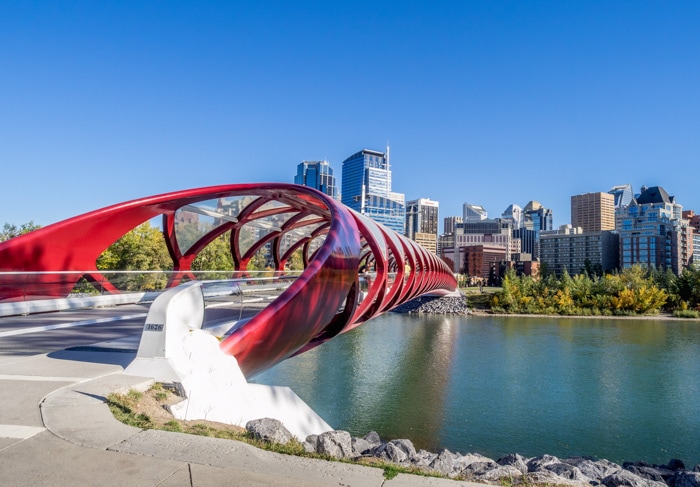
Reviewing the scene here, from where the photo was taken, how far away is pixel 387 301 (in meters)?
14.5

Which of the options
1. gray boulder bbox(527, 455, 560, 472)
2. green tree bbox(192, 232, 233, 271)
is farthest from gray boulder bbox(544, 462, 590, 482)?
green tree bbox(192, 232, 233, 271)

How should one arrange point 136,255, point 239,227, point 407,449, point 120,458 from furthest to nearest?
point 136,255
point 239,227
point 407,449
point 120,458

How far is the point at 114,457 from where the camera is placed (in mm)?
3518

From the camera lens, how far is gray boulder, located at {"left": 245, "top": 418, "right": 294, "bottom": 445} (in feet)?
15.2

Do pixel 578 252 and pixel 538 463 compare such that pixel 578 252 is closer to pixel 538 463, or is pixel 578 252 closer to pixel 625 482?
pixel 538 463

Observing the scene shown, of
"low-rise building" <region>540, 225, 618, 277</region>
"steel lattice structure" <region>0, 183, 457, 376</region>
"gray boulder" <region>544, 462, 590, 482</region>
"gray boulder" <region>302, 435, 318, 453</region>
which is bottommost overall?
"gray boulder" <region>544, 462, 590, 482</region>

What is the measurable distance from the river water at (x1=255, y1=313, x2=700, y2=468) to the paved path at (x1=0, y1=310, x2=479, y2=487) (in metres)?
7.70

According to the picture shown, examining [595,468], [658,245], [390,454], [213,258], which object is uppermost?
[658,245]

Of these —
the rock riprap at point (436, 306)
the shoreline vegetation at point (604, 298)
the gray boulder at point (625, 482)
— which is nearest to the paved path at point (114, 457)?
the gray boulder at point (625, 482)

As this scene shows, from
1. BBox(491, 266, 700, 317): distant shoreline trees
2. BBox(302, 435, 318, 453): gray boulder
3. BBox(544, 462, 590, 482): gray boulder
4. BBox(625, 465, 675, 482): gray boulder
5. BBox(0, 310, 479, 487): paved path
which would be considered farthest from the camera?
BBox(491, 266, 700, 317): distant shoreline trees

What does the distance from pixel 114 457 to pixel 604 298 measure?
52.5 m

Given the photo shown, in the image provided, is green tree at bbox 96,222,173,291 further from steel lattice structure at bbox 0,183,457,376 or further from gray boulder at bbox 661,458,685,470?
gray boulder at bbox 661,458,685,470

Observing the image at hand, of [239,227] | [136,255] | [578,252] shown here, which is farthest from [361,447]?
[578,252]

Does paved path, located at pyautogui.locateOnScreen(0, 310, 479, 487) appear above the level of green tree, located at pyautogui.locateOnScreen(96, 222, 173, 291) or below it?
below
